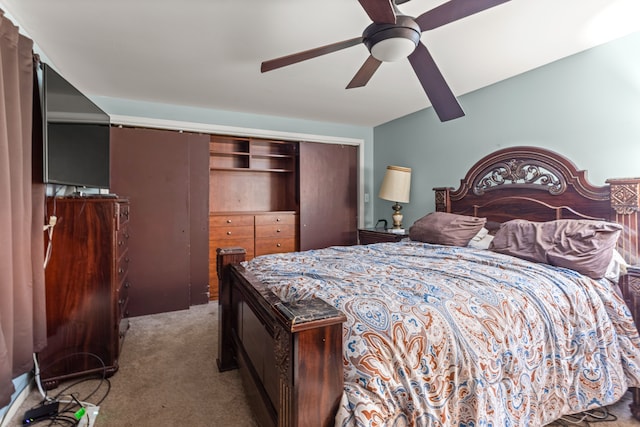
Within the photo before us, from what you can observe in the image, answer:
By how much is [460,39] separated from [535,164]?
1.20 m

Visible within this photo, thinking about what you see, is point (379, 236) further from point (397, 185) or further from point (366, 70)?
point (366, 70)

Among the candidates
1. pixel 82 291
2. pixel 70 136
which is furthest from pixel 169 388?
pixel 70 136

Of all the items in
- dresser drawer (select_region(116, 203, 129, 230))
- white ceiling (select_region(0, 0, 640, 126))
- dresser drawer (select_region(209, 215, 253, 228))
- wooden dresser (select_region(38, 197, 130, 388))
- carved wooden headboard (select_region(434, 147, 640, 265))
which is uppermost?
white ceiling (select_region(0, 0, 640, 126))

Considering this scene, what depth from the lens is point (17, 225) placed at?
152 centimetres

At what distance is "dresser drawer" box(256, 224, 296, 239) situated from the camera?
4137 millimetres

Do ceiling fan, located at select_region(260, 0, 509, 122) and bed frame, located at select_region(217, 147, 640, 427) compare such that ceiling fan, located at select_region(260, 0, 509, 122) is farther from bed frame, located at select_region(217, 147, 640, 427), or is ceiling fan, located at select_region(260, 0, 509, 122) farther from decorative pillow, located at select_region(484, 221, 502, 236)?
decorative pillow, located at select_region(484, 221, 502, 236)

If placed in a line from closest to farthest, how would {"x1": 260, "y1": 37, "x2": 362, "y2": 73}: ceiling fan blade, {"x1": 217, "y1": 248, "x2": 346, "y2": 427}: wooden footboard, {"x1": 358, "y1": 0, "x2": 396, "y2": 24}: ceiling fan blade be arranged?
{"x1": 217, "y1": 248, "x2": 346, "y2": 427}: wooden footboard < {"x1": 358, "y1": 0, "x2": 396, "y2": 24}: ceiling fan blade < {"x1": 260, "y1": 37, "x2": 362, "y2": 73}: ceiling fan blade

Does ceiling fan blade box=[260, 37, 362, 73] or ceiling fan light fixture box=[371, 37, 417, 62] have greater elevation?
ceiling fan blade box=[260, 37, 362, 73]

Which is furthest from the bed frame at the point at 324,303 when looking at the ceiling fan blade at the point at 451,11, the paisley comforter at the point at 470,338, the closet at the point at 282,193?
the closet at the point at 282,193

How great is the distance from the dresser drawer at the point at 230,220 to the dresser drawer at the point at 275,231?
155mm

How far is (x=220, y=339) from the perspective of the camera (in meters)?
2.20

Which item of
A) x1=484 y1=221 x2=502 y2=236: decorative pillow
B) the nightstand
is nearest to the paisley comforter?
x1=484 y1=221 x2=502 y2=236: decorative pillow

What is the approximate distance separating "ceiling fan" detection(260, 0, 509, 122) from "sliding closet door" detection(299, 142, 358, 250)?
2.35m

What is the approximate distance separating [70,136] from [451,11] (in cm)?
229
